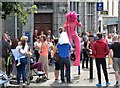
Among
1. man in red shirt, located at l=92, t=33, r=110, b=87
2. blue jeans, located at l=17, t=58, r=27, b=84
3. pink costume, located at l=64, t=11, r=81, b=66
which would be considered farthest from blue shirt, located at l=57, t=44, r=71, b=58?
pink costume, located at l=64, t=11, r=81, b=66

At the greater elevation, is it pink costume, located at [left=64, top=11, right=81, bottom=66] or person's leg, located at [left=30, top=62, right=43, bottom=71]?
pink costume, located at [left=64, top=11, right=81, bottom=66]

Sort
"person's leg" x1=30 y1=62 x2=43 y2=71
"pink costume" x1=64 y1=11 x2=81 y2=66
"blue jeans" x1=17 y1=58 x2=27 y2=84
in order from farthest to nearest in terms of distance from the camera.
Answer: "pink costume" x1=64 y1=11 x2=81 y2=66, "person's leg" x1=30 y1=62 x2=43 y2=71, "blue jeans" x1=17 y1=58 x2=27 y2=84

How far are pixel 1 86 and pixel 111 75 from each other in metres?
6.49

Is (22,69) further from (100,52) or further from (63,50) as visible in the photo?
(100,52)

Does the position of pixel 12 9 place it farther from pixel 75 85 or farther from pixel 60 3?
pixel 60 3

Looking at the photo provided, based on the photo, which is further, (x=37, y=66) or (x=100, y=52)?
(x=37, y=66)

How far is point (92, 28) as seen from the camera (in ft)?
113

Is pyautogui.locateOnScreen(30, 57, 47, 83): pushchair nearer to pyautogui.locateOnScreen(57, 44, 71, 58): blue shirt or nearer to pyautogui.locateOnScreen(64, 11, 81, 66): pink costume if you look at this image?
pyautogui.locateOnScreen(57, 44, 71, 58): blue shirt

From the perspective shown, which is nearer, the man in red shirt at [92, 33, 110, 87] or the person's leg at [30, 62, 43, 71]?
the man in red shirt at [92, 33, 110, 87]

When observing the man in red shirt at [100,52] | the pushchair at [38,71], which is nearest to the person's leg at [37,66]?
the pushchair at [38,71]

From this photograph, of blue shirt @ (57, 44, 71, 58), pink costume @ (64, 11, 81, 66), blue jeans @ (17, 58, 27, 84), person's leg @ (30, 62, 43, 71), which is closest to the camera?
blue jeans @ (17, 58, 27, 84)

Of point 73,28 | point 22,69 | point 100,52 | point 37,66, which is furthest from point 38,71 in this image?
point 100,52

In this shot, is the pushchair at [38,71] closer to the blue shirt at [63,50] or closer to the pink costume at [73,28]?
the blue shirt at [63,50]

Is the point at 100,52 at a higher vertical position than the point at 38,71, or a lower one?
higher
